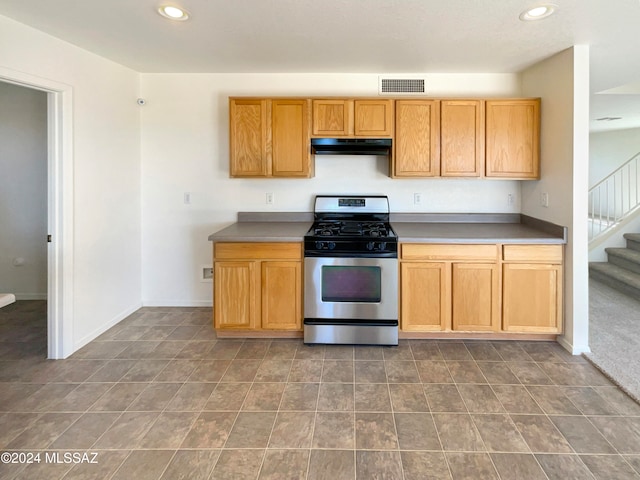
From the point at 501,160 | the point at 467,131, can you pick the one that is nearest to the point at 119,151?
the point at 467,131

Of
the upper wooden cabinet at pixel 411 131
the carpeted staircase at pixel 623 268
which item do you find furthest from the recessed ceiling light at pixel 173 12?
the carpeted staircase at pixel 623 268

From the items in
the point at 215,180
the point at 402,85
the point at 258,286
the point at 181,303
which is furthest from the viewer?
the point at 181,303

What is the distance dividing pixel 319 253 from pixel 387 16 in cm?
Result: 169

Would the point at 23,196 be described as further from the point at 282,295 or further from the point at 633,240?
the point at 633,240

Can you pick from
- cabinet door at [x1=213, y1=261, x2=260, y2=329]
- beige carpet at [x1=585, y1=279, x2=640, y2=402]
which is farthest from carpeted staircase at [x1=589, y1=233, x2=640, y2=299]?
cabinet door at [x1=213, y1=261, x2=260, y2=329]

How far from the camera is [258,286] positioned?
303 centimetres

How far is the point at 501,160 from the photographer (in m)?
3.26

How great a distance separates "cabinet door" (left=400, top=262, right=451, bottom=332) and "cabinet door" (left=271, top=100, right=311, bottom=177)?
1.27 metres

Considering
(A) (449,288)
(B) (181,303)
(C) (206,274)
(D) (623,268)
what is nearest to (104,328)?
(B) (181,303)

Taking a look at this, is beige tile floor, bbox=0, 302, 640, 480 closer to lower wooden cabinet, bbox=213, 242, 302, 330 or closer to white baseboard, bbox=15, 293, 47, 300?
lower wooden cabinet, bbox=213, 242, 302, 330

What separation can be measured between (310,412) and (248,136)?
2.32 metres

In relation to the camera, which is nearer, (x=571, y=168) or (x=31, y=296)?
(x=571, y=168)

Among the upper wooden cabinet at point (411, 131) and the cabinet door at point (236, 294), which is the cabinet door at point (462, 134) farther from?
the cabinet door at point (236, 294)

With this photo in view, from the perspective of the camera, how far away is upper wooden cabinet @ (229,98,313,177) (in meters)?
3.27
